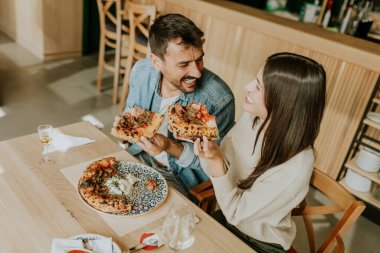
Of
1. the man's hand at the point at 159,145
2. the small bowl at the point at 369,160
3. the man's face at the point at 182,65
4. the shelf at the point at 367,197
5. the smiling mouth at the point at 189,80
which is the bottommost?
the shelf at the point at 367,197

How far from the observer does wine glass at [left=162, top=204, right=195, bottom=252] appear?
42.9 inches

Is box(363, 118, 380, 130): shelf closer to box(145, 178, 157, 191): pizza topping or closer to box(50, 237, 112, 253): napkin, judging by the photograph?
box(145, 178, 157, 191): pizza topping

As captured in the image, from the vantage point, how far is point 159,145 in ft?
5.47

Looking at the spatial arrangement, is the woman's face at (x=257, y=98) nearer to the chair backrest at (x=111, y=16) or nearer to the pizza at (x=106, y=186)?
the pizza at (x=106, y=186)

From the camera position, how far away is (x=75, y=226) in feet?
4.04

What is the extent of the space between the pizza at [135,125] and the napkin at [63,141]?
245 mm

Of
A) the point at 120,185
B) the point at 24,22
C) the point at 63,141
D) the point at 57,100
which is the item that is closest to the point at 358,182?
the point at 120,185

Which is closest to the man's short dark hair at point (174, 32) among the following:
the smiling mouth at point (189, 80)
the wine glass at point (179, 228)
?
the smiling mouth at point (189, 80)

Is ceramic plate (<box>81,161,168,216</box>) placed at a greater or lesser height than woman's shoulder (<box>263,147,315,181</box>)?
lesser

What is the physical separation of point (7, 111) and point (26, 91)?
534 millimetres

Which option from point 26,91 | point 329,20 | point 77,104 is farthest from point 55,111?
point 329,20

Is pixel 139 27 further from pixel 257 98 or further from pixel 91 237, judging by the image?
pixel 91 237

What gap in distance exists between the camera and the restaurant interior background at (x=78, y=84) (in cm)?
286

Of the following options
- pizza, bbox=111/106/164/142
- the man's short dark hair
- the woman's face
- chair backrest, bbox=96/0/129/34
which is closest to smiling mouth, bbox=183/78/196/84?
the man's short dark hair
